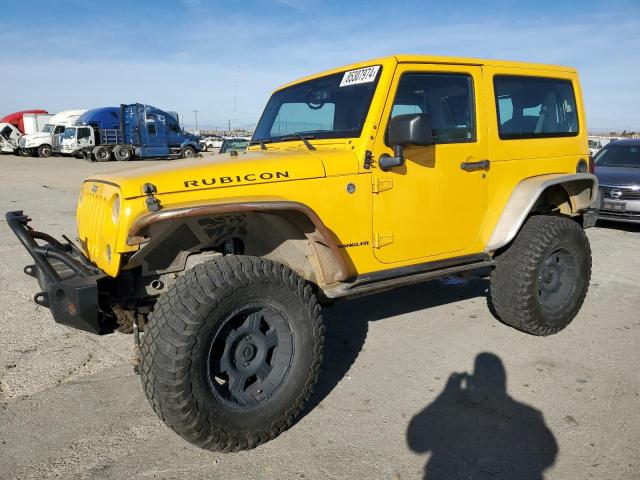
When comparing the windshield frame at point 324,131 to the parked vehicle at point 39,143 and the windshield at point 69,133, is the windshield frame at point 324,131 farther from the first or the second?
the parked vehicle at point 39,143

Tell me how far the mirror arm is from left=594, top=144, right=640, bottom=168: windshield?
28.5 ft

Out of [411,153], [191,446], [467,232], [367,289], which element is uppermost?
[411,153]

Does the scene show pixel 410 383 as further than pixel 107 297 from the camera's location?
Yes

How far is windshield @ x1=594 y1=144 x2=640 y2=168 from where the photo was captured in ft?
32.9

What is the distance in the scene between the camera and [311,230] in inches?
119

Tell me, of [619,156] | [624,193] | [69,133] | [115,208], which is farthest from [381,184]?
[69,133]

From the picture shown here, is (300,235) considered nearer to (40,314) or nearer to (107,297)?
(107,297)

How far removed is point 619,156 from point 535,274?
26.3ft

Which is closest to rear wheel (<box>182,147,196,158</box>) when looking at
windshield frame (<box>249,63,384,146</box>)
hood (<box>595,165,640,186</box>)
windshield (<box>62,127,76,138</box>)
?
windshield (<box>62,127,76,138</box>)

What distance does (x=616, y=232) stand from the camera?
926cm

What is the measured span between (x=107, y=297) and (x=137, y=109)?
92.0 feet

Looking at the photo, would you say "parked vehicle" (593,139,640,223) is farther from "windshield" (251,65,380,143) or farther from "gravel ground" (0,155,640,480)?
"windshield" (251,65,380,143)

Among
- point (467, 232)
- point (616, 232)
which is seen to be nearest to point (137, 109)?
point (616, 232)

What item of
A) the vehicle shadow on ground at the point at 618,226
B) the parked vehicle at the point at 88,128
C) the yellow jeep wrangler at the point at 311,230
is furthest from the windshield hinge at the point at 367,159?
the parked vehicle at the point at 88,128
